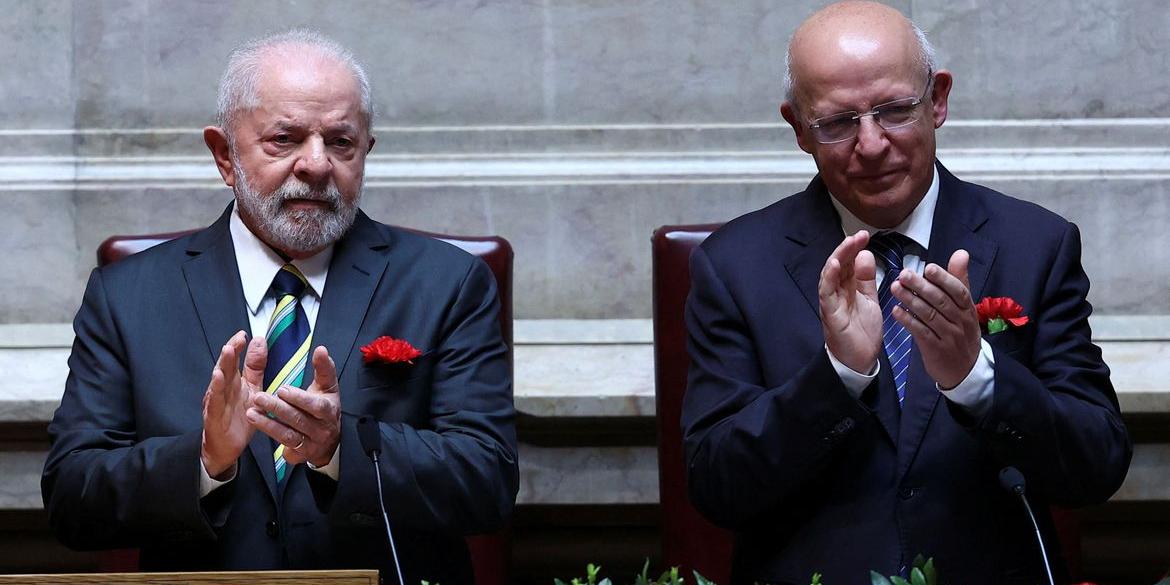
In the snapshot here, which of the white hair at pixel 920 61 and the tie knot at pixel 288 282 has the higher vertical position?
the white hair at pixel 920 61

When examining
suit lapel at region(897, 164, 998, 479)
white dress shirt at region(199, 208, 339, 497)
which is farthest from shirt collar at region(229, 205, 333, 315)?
suit lapel at region(897, 164, 998, 479)

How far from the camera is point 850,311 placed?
195cm

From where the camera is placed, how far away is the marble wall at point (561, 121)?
10.1 ft

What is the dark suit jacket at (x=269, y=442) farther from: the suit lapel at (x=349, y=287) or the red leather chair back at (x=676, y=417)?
the red leather chair back at (x=676, y=417)

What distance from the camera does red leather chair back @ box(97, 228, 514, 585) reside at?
2551mm

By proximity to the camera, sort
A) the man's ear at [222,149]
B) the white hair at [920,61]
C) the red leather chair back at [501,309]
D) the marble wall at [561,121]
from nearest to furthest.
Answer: the white hair at [920,61]
the man's ear at [222,149]
the red leather chair back at [501,309]
the marble wall at [561,121]

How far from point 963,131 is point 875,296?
1.28 meters

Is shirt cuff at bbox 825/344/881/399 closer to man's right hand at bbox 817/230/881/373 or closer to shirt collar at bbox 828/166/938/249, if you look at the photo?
man's right hand at bbox 817/230/881/373

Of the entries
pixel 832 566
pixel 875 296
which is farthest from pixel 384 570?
pixel 875 296

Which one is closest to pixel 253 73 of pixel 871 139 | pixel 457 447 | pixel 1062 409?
pixel 457 447

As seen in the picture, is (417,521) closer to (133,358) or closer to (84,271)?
(133,358)

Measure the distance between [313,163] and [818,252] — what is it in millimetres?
812

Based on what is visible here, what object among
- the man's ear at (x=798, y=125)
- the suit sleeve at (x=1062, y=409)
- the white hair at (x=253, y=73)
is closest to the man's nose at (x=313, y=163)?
the white hair at (x=253, y=73)

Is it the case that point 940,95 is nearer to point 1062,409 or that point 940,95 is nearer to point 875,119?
point 875,119
